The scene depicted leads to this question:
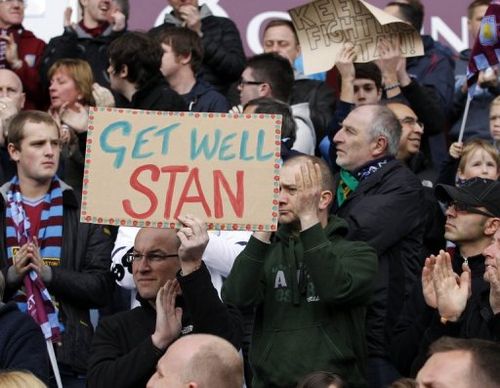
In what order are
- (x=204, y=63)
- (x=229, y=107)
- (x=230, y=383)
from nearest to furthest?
(x=230, y=383) < (x=229, y=107) < (x=204, y=63)

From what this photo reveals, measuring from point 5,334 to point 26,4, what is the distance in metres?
5.96

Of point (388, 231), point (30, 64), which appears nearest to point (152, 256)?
point (388, 231)

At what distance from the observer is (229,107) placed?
35.3 feet

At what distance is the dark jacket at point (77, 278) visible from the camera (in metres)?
8.48

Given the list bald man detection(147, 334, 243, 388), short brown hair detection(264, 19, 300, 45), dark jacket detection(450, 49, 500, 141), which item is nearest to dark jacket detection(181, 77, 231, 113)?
short brown hair detection(264, 19, 300, 45)

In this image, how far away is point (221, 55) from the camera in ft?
37.4

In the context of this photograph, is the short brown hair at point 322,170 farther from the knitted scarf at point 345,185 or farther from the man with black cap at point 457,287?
the knitted scarf at point 345,185

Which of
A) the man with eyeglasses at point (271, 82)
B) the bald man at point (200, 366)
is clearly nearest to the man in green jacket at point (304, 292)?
the bald man at point (200, 366)

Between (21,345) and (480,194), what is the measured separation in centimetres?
248

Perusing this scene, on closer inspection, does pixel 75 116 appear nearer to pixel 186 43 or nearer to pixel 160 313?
pixel 186 43

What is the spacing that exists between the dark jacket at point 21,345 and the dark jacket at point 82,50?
13.3 feet

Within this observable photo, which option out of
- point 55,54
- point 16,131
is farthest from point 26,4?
point 16,131

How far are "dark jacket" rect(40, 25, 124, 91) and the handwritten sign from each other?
75.0 inches

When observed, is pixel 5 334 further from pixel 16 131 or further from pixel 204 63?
pixel 204 63
